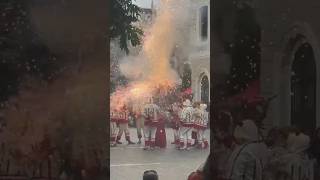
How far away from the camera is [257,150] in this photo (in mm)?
6203

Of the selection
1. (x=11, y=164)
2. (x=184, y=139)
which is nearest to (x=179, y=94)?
(x=184, y=139)

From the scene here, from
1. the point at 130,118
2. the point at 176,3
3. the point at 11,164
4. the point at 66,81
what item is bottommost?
the point at 11,164

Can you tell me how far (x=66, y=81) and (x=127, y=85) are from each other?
26.0 inches

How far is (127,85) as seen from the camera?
20.1 ft

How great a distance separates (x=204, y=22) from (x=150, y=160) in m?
1.63

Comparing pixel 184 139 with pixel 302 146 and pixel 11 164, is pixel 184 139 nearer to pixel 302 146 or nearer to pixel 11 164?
pixel 302 146

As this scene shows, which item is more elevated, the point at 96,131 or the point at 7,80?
the point at 7,80

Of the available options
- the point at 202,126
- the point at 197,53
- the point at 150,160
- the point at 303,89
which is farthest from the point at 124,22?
the point at 303,89

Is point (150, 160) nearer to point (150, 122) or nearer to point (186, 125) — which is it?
point (150, 122)

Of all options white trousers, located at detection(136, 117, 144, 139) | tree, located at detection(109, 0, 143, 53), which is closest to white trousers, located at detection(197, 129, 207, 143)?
white trousers, located at detection(136, 117, 144, 139)

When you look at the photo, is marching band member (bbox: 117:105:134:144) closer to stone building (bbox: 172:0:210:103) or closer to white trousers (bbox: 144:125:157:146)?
white trousers (bbox: 144:125:157:146)

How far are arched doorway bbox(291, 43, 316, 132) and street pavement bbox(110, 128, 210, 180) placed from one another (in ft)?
3.41

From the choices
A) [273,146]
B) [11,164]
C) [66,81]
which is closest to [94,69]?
[66,81]

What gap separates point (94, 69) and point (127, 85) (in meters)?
0.40
